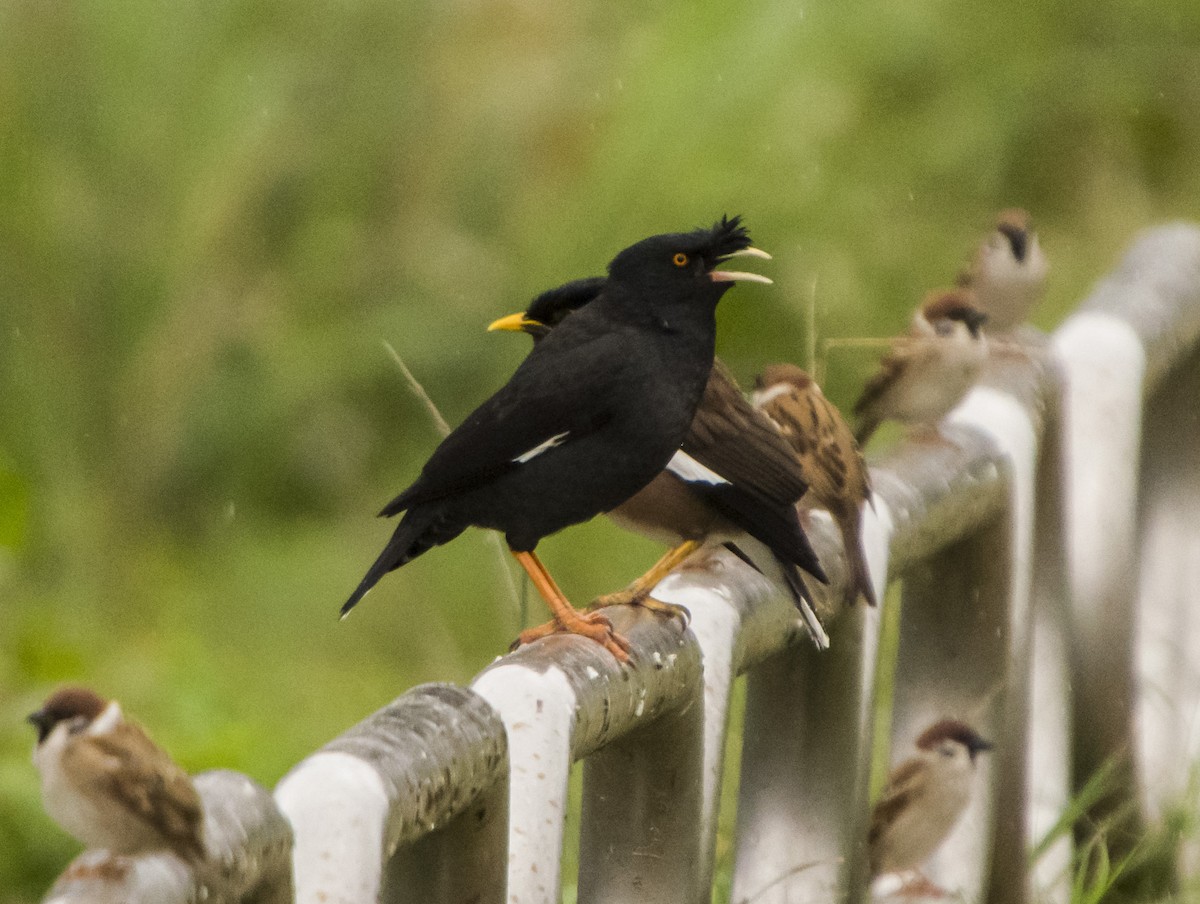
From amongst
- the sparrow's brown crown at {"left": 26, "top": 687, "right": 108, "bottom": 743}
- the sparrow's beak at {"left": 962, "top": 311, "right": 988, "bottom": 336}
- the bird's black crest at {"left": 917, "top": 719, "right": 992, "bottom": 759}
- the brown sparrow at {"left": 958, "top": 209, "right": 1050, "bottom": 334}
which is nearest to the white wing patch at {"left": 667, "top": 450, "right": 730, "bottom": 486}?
the bird's black crest at {"left": 917, "top": 719, "right": 992, "bottom": 759}

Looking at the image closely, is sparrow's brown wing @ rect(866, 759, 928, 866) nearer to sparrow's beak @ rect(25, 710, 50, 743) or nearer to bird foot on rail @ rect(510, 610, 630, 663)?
bird foot on rail @ rect(510, 610, 630, 663)

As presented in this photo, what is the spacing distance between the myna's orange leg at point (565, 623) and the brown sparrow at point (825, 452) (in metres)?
0.41

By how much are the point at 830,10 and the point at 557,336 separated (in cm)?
681

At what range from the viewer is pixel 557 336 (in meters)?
2.38

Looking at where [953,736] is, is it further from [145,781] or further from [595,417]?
[145,781]

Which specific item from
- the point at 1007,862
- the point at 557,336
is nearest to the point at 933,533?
the point at 1007,862

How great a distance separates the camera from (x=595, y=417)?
7.55ft

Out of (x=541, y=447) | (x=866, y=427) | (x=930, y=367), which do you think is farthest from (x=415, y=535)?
(x=866, y=427)

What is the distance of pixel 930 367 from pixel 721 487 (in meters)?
1.18

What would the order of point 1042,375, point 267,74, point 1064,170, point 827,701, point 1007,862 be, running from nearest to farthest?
point 827,701 < point 1007,862 < point 1042,375 < point 267,74 < point 1064,170

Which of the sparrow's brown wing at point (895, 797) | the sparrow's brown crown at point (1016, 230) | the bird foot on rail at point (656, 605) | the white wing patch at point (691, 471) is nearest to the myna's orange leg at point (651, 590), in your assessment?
the bird foot on rail at point (656, 605)

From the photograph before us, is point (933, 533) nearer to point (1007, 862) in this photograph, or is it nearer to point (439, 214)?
point (1007, 862)

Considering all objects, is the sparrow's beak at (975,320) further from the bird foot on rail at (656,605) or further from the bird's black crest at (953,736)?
the bird foot on rail at (656,605)

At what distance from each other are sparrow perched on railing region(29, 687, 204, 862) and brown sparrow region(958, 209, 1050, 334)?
11.1 ft
